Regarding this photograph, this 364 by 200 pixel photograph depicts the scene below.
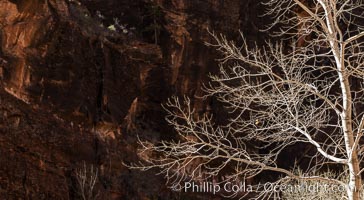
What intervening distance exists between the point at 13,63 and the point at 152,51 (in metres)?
5.09

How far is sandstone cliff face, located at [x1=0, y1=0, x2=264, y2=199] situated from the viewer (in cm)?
1655

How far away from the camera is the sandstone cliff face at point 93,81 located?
16.5 metres

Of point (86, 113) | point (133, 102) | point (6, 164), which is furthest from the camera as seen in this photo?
point (133, 102)

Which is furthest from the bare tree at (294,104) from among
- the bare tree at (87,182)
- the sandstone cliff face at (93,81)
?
the sandstone cliff face at (93,81)

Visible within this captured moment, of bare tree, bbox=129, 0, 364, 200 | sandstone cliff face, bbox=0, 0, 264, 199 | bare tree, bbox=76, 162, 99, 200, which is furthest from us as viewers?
bare tree, bbox=76, 162, 99, 200

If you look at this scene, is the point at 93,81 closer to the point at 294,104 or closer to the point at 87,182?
the point at 87,182

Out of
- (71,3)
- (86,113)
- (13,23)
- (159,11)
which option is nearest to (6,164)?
(86,113)

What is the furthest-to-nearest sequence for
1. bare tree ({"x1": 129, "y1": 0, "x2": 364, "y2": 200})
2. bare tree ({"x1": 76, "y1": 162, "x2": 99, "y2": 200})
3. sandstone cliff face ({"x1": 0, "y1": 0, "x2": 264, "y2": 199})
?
1. bare tree ({"x1": 76, "y1": 162, "x2": 99, "y2": 200})
2. sandstone cliff face ({"x1": 0, "y1": 0, "x2": 264, "y2": 199})
3. bare tree ({"x1": 129, "y1": 0, "x2": 364, "y2": 200})

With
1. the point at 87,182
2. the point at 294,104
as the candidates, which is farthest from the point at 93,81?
the point at 294,104

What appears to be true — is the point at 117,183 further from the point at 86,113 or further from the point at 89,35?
the point at 89,35

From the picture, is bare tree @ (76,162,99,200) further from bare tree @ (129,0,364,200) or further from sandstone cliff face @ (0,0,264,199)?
bare tree @ (129,0,364,200)

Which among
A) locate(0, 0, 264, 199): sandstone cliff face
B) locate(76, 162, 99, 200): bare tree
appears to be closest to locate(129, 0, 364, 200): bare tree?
locate(76, 162, 99, 200): bare tree

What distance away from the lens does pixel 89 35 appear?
17953 millimetres

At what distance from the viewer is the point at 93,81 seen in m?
17.9
